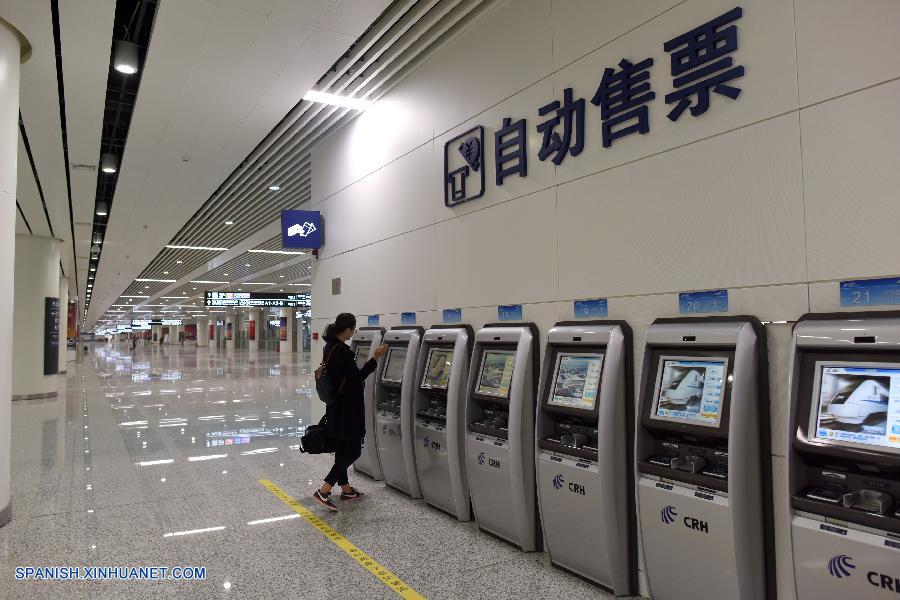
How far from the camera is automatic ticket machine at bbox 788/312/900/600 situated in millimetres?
1904

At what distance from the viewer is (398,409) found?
4750 mm

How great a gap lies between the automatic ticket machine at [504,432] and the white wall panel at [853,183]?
1.61 metres

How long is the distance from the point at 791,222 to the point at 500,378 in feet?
5.98

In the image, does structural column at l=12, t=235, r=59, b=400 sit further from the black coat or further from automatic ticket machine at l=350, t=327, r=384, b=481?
the black coat

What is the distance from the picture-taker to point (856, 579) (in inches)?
76.0

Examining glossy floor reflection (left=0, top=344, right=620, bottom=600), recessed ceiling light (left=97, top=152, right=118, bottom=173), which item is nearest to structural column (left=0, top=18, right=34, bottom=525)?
glossy floor reflection (left=0, top=344, right=620, bottom=600)

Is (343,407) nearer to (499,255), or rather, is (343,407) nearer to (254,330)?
(499,255)

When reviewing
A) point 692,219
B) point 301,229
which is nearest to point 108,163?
point 301,229

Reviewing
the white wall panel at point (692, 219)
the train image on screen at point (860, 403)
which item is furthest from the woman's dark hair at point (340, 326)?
the train image on screen at point (860, 403)

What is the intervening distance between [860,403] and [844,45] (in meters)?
1.33

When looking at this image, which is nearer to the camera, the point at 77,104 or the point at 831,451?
the point at 831,451

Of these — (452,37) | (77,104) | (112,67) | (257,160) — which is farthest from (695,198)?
(257,160)

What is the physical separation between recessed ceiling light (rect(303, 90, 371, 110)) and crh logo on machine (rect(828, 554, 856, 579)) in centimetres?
523

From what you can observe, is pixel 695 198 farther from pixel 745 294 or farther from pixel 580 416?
pixel 580 416
